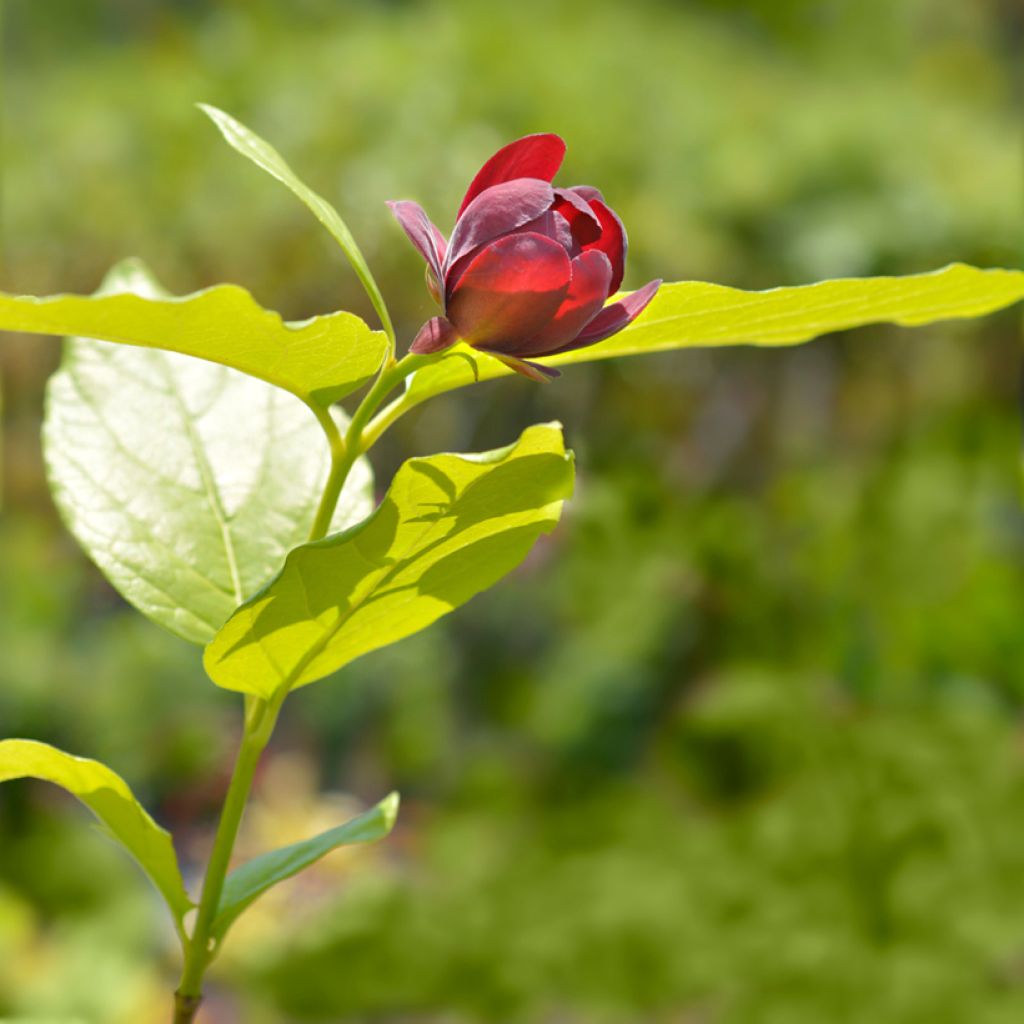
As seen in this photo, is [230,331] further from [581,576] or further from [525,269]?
[581,576]

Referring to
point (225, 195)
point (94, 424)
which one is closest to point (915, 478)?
point (225, 195)

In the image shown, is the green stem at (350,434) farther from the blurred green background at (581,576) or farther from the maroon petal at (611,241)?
the blurred green background at (581,576)

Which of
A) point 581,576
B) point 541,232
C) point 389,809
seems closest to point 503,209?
point 541,232

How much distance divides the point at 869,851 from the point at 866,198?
1.23 m

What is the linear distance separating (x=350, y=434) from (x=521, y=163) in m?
0.05

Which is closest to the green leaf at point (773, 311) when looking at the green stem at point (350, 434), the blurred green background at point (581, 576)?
the green stem at point (350, 434)

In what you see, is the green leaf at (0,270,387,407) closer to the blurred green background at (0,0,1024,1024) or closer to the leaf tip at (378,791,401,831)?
the leaf tip at (378,791,401,831)

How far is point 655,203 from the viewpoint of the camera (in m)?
1.85

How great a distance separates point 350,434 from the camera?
0.58ft

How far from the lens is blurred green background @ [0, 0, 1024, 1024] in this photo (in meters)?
1.29

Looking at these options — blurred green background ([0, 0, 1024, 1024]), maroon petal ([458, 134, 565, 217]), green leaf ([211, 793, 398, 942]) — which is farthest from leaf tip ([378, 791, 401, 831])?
blurred green background ([0, 0, 1024, 1024])

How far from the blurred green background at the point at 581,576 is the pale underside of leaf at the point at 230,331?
94 centimetres

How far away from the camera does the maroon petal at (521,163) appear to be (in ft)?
0.55

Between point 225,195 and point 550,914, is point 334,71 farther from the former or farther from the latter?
point 550,914
